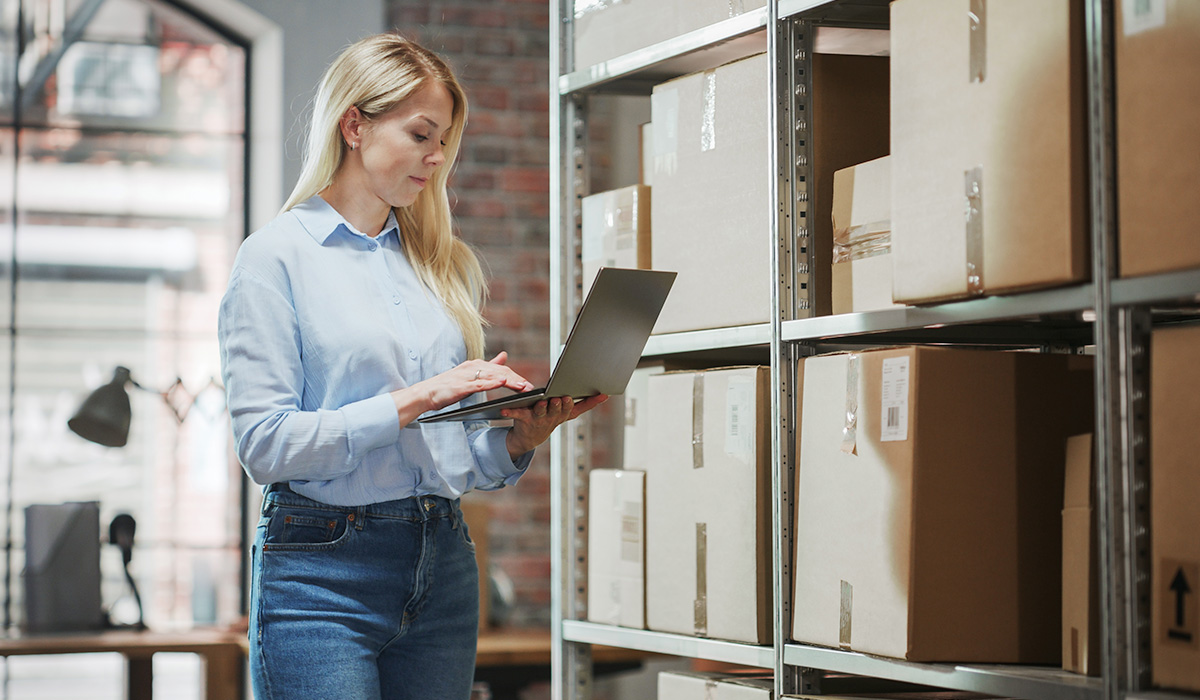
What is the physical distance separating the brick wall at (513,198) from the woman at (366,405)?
8.03 feet

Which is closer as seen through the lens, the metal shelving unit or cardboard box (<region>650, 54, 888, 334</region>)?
the metal shelving unit

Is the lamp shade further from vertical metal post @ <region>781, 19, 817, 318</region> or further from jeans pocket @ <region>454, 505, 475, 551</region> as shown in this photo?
vertical metal post @ <region>781, 19, 817, 318</region>

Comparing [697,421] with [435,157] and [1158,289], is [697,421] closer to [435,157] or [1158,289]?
[435,157]

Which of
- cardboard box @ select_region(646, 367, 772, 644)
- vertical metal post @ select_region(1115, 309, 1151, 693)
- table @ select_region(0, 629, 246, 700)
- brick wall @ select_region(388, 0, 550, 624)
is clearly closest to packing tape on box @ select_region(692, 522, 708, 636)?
cardboard box @ select_region(646, 367, 772, 644)

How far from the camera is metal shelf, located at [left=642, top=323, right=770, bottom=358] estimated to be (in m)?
1.81

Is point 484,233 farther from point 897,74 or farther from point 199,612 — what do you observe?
point 897,74

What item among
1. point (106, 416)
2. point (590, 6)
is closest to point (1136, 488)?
point (590, 6)

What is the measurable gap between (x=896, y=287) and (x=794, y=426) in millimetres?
285

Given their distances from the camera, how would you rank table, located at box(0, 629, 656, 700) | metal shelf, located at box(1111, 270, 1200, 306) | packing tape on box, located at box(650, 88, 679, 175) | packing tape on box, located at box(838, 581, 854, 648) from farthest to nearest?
1. table, located at box(0, 629, 656, 700)
2. packing tape on box, located at box(650, 88, 679, 175)
3. packing tape on box, located at box(838, 581, 854, 648)
4. metal shelf, located at box(1111, 270, 1200, 306)

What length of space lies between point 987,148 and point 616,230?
772 mm

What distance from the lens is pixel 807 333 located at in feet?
5.65

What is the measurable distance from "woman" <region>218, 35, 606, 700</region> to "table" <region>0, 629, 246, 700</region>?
70.0 inches

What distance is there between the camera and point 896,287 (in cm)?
157

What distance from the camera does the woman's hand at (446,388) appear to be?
153 centimetres
